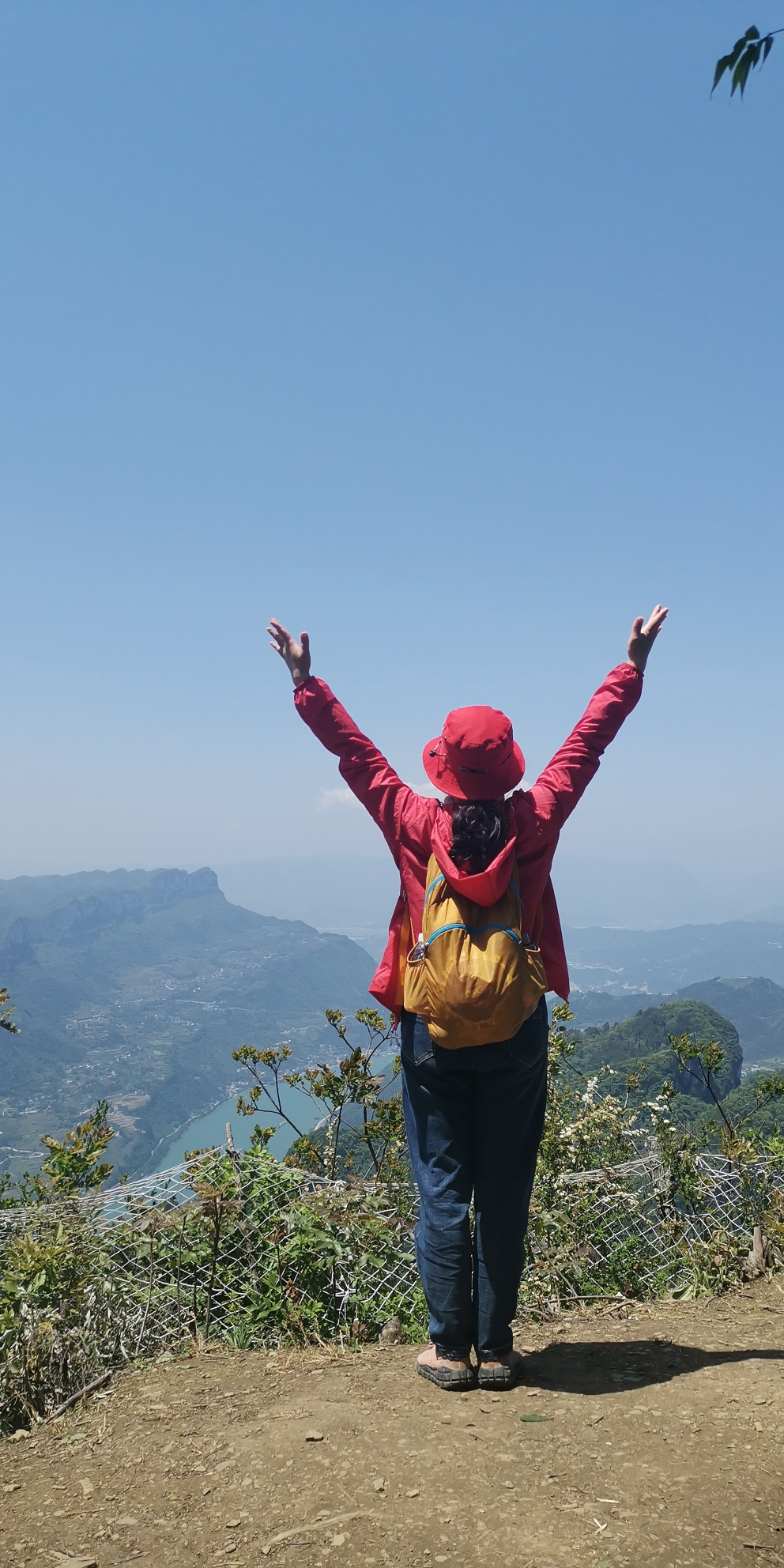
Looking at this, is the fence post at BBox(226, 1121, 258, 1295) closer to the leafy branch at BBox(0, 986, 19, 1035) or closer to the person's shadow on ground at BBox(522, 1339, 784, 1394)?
the person's shadow on ground at BBox(522, 1339, 784, 1394)

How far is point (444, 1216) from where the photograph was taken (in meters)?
2.84

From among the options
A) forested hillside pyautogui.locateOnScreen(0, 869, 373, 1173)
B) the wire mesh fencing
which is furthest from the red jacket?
forested hillside pyautogui.locateOnScreen(0, 869, 373, 1173)

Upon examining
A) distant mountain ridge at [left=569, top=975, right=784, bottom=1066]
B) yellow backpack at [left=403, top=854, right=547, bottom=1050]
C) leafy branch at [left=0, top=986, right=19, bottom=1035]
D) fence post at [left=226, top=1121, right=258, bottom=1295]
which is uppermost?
yellow backpack at [left=403, top=854, right=547, bottom=1050]

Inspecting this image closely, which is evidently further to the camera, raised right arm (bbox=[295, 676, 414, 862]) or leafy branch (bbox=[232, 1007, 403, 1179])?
leafy branch (bbox=[232, 1007, 403, 1179])

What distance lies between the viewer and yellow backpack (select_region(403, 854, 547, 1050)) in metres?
2.61

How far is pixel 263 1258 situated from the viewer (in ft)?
12.0

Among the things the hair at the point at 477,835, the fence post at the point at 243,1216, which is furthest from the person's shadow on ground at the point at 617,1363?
the hair at the point at 477,835

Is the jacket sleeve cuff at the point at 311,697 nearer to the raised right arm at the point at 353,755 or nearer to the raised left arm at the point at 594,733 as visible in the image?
the raised right arm at the point at 353,755

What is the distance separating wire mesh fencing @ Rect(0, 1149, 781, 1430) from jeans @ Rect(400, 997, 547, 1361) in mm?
830

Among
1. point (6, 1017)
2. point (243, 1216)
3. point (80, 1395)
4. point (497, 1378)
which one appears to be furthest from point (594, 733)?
point (6, 1017)

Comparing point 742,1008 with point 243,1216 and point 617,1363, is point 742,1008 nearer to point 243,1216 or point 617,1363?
point 243,1216

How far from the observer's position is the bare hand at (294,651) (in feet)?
10.5

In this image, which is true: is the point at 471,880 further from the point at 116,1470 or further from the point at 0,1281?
the point at 0,1281

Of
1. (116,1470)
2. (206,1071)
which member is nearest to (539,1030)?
(116,1470)
